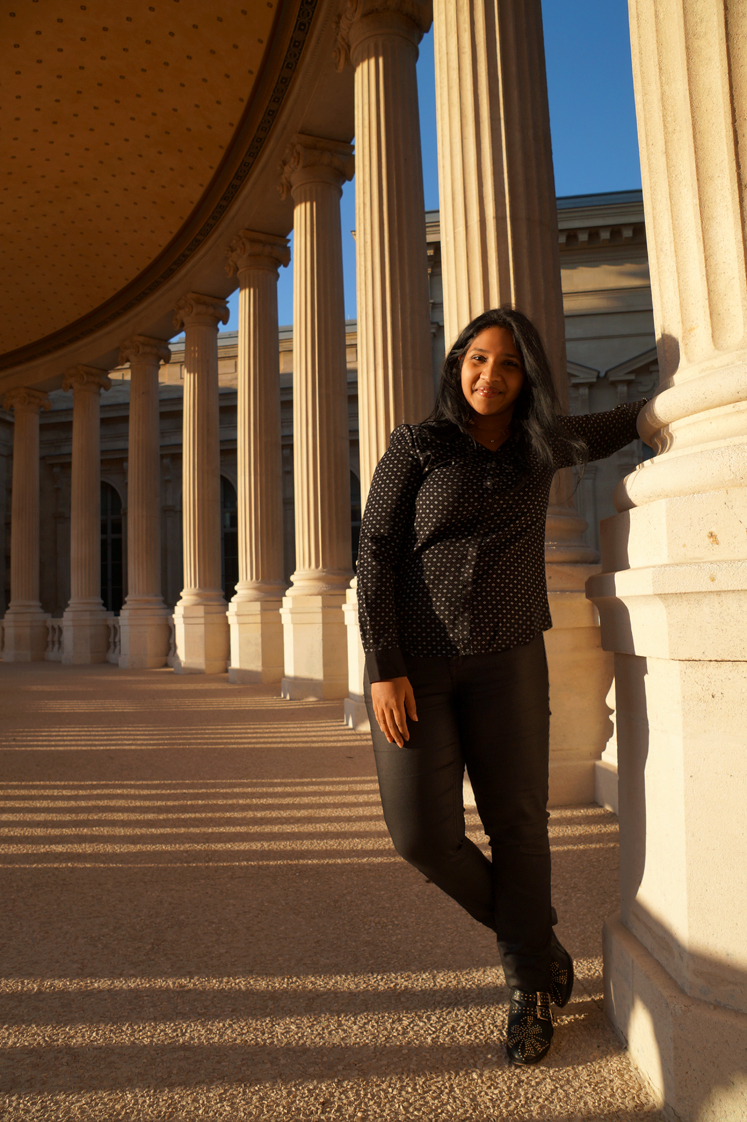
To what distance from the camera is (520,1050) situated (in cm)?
351

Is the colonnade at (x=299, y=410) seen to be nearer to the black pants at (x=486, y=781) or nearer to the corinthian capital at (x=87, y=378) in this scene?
the corinthian capital at (x=87, y=378)

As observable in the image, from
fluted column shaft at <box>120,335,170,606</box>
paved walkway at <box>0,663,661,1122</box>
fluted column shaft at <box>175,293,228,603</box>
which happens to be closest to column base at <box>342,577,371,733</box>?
paved walkway at <box>0,663,661,1122</box>

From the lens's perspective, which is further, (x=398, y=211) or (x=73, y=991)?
(x=398, y=211)

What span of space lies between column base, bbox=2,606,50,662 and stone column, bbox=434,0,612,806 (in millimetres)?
34683

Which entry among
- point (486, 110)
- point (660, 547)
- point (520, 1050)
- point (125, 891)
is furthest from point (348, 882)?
point (486, 110)

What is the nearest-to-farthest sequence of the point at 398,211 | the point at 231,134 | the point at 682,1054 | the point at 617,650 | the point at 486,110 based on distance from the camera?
1. the point at 682,1054
2. the point at 617,650
3. the point at 486,110
4. the point at 398,211
5. the point at 231,134

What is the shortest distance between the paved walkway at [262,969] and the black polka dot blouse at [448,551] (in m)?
1.75

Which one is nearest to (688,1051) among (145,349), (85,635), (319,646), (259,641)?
(319,646)

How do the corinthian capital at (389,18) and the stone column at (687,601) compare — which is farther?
the corinthian capital at (389,18)

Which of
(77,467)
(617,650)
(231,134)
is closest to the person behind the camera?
(617,650)

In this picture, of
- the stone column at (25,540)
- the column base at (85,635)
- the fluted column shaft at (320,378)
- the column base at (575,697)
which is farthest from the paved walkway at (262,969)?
the stone column at (25,540)

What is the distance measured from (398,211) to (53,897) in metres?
11.2

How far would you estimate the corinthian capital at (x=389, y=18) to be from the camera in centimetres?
1324

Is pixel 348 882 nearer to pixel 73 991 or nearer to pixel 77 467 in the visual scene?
pixel 73 991
